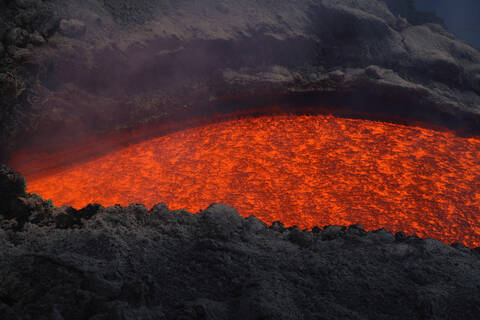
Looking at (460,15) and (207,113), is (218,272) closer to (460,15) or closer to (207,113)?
(207,113)

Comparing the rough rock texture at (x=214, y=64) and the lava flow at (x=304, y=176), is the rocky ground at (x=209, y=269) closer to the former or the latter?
the lava flow at (x=304, y=176)

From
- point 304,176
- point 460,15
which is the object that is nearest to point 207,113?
point 304,176

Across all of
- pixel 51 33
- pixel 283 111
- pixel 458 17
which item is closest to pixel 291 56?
pixel 283 111

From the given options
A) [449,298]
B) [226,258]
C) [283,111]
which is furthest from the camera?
[283,111]

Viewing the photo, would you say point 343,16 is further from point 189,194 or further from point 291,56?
point 189,194

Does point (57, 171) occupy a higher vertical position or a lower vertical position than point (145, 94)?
lower
